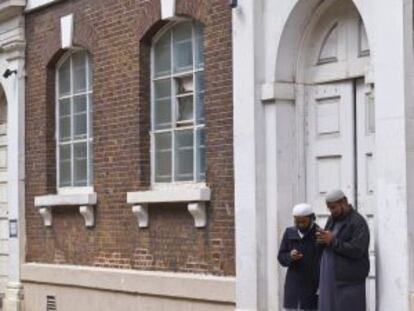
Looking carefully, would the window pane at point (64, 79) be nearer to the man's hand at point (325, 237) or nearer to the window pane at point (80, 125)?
the window pane at point (80, 125)

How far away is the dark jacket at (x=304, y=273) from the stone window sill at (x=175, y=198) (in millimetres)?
2514

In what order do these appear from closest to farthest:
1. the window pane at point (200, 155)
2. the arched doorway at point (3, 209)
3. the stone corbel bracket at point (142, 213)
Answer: the window pane at point (200, 155) < the stone corbel bracket at point (142, 213) < the arched doorway at point (3, 209)

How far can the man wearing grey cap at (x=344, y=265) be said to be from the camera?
977cm

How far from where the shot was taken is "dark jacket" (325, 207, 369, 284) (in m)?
9.73

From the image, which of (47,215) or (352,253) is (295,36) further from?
(47,215)

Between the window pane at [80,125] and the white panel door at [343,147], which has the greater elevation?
the window pane at [80,125]

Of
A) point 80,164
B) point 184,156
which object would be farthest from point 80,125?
point 184,156

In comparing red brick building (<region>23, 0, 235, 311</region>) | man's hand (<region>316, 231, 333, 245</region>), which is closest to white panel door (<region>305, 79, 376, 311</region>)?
man's hand (<region>316, 231, 333, 245</region>)

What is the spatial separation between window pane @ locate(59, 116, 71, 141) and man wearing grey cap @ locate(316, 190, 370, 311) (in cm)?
721

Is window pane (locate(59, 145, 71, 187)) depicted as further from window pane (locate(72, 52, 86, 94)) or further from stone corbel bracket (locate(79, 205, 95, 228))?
stone corbel bracket (locate(79, 205, 95, 228))

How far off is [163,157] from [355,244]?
4.82m

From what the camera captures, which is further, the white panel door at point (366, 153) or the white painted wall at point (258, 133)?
the white painted wall at point (258, 133)

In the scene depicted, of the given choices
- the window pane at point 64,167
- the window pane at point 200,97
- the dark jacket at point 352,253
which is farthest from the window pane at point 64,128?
the dark jacket at point 352,253

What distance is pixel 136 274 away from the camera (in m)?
14.1
